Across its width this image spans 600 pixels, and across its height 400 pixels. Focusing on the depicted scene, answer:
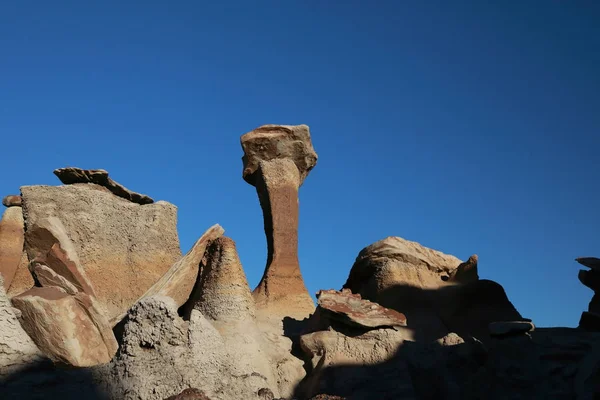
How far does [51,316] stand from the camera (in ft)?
13.8

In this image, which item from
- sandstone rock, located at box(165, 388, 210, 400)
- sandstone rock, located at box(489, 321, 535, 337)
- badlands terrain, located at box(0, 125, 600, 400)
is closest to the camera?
sandstone rock, located at box(165, 388, 210, 400)

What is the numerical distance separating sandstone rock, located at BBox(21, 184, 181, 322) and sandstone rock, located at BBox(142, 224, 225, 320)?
1.35 feet

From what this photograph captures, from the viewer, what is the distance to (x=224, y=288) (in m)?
4.98

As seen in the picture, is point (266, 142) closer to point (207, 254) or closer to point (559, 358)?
point (207, 254)

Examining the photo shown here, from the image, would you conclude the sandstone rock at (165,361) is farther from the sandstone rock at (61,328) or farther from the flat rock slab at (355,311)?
the flat rock slab at (355,311)

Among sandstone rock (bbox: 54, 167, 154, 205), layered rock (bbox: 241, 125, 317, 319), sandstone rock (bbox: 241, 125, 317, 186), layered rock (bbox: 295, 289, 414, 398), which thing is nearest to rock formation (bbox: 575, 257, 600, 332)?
layered rock (bbox: 295, 289, 414, 398)

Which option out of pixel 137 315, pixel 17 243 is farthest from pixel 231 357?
pixel 17 243

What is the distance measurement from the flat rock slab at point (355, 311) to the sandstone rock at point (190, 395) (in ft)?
5.14

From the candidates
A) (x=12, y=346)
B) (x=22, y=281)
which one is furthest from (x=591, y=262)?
(x=12, y=346)

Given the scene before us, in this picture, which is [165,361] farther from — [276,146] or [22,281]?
[276,146]

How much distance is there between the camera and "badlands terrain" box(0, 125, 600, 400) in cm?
403

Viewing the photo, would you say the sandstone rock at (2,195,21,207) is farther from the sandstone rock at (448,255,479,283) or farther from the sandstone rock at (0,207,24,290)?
the sandstone rock at (448,255,479,283)

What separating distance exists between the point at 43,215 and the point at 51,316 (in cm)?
150

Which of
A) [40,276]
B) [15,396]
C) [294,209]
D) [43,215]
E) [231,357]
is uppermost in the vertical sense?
[294,209]
